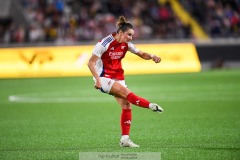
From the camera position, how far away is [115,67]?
33.3 feet

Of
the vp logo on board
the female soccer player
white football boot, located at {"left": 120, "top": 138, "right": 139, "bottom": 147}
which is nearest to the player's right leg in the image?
the female soccer player

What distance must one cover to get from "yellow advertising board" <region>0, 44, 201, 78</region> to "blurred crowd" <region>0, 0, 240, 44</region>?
336 centimetres

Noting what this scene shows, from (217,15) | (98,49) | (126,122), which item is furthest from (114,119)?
(217,15)

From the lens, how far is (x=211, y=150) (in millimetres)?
9305

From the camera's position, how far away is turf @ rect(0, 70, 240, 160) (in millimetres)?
9672

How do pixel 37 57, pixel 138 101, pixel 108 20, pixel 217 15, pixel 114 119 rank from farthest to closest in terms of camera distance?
pixel 217 15 → pixel 108 20 → pixel 37 57 → pixel 114 119 → pixel 138 101

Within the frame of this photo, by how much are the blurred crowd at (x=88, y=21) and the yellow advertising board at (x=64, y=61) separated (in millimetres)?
3400

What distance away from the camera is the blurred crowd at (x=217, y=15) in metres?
30.4

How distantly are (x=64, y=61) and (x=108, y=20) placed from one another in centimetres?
516

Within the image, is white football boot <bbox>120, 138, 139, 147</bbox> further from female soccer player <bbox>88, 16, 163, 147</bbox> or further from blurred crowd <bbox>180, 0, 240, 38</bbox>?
blurred crowd <bbox>180, 0, 240, 38</bbox>

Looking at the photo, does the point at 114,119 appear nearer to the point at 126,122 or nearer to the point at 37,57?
the point at 126,122

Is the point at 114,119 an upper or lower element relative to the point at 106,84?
lower

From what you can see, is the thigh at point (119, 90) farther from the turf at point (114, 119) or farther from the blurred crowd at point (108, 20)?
the blurred crowd at point (108, 20)

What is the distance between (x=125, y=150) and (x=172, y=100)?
8432 millimetres
